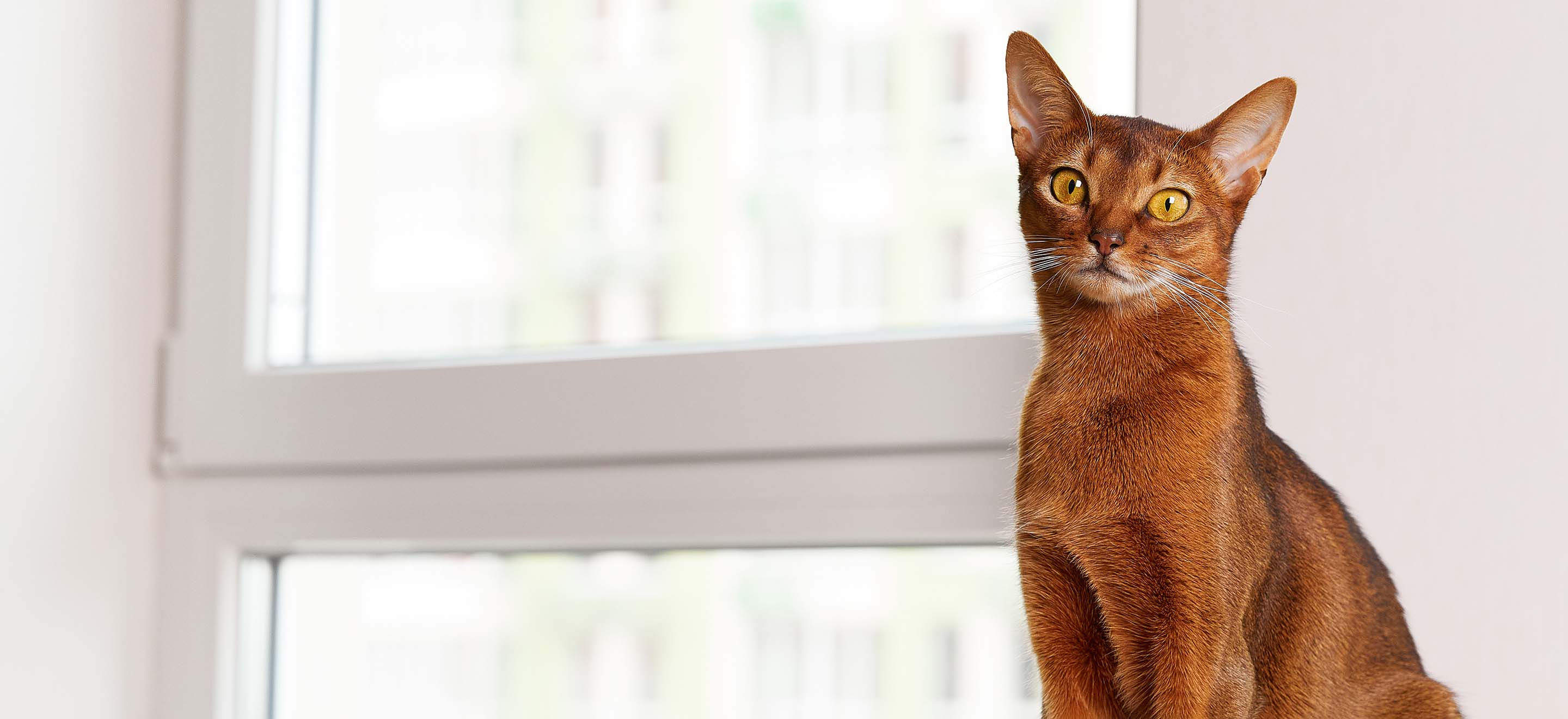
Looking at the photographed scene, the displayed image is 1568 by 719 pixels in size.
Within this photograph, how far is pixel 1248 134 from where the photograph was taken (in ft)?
1.88

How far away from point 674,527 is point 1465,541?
54 centimetres

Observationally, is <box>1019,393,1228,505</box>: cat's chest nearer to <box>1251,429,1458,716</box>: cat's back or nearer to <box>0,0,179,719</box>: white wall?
<box>1251,429,1458,716</box>: cat's back

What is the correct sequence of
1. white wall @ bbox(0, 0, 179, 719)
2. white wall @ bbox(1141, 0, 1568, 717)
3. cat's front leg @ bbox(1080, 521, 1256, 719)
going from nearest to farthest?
cat's front leg @ bbox(1080, 521, 1256, 719) < white wall @ bbox(1141, 0, 1568, 717) < white wall @ bbox(0, 0, 179, 719)

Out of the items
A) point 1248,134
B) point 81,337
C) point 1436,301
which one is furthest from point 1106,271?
point 81,337

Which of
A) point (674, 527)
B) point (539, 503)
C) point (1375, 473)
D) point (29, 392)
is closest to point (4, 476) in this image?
point (29, 392)

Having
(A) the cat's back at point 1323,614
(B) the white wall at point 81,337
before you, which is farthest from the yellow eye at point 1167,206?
(B) the white wall at point 81,337

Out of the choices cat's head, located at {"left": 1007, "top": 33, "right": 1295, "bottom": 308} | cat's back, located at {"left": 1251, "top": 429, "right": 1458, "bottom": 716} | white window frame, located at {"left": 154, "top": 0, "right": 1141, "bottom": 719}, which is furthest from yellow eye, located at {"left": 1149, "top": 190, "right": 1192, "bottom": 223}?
white window frame, located at {"left": 154, "top": 0, "right": 1141, "bottom": 719}

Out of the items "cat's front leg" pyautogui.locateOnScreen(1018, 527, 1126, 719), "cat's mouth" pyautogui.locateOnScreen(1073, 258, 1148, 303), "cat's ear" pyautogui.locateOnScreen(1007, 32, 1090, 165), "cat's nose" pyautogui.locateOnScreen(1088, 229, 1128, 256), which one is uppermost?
"cat's ear" pyautogui.locateOnScreen(1007, 32, 1090, 165)

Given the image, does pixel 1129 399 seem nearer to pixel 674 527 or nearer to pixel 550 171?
pixel 674 527

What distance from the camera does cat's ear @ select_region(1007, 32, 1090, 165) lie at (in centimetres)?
59

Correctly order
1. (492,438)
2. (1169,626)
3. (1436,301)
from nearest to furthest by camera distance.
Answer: (1169,626), (1436,301), (492,438)

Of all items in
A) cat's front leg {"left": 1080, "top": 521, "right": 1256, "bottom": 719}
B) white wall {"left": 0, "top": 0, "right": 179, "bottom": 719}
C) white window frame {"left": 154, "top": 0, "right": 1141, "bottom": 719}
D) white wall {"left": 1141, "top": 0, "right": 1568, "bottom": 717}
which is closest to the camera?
cat's front leg {"left": 1080, "top": 521, "right": 1256, "bottom": 719}

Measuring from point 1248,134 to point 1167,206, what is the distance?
6 centimetres

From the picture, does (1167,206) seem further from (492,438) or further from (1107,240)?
(492,438)
